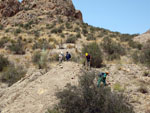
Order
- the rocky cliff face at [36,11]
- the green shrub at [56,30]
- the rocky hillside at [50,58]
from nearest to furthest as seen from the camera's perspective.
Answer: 1. the rocky hillside at [50,58]
2. the green shrub at [56,30]
3. the rocky cliff face at [36,11]

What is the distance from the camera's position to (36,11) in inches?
1356

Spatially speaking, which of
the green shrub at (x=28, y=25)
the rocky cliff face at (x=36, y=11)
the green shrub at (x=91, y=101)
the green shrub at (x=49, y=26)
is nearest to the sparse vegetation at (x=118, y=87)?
the green shrub at (x=91, y=101)

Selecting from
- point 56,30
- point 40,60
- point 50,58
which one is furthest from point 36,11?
point 40,60

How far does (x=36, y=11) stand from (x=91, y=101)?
31542 mm

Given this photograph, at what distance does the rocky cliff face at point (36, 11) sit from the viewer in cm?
3198

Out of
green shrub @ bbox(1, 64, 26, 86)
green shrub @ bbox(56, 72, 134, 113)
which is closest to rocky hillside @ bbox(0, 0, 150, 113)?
green shrub @ bbox(1, 64, 26, 86)

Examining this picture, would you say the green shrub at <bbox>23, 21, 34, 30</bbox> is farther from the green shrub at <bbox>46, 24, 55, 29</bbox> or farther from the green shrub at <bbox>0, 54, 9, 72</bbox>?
the green shrub at <bbox>0, 54, 9, 72</bbox>

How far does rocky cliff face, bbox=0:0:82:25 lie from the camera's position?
32.0 metres

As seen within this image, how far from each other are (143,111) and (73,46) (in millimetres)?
14577

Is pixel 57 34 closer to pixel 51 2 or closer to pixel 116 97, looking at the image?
pixel 51 2

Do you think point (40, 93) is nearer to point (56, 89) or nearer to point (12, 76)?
point (56, 89)

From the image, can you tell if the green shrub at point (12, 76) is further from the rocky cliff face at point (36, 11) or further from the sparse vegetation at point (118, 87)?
the rocky cliff face at point (36, 11)

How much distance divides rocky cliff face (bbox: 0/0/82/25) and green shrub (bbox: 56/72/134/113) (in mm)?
27234

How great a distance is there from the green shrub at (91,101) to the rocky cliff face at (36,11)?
27.2m
